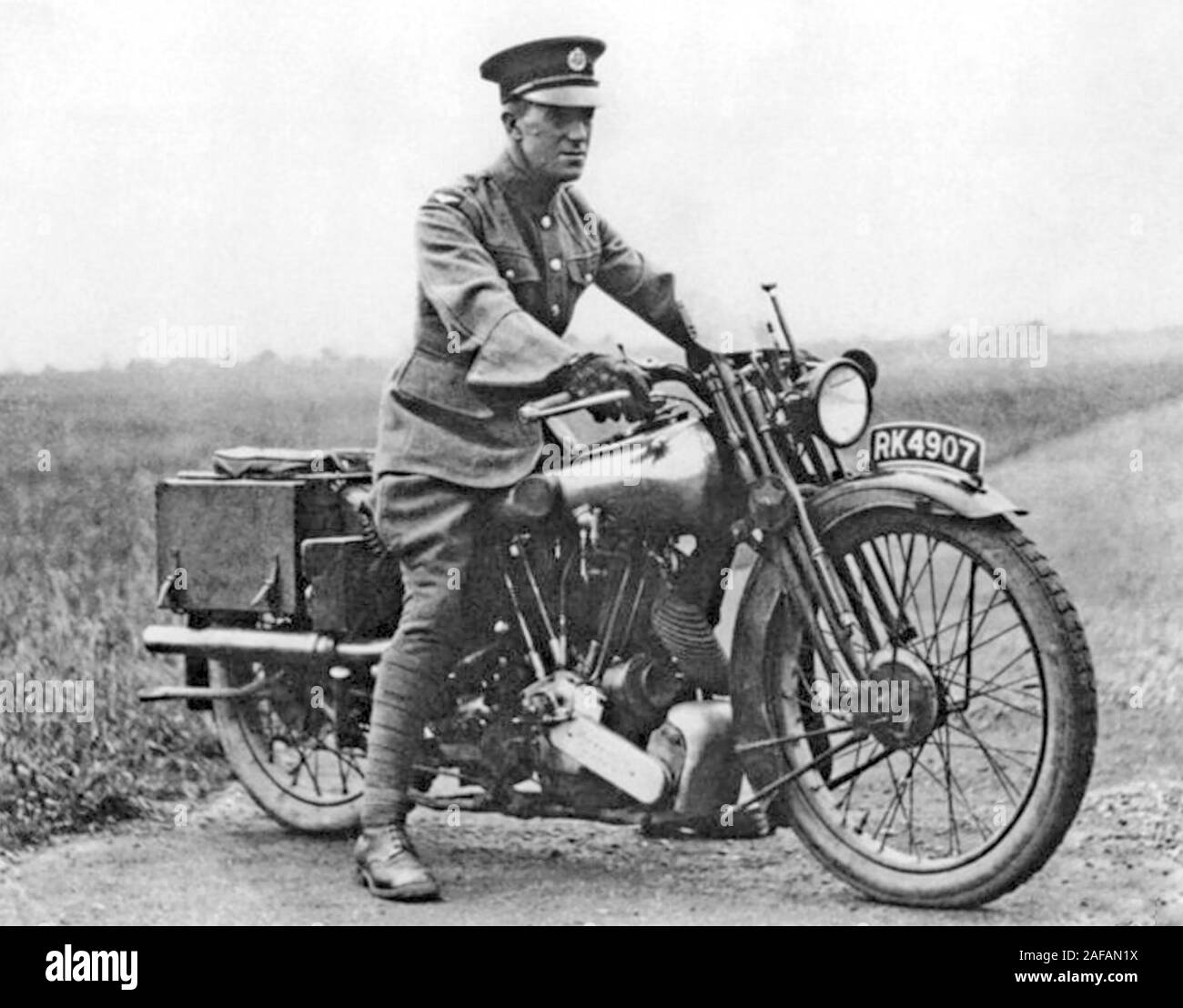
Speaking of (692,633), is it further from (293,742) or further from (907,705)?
(293,742)

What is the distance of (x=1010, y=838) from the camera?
5.11 meters

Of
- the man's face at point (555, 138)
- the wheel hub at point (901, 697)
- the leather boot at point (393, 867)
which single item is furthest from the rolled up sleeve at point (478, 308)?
the leather boot at point (393, 867)

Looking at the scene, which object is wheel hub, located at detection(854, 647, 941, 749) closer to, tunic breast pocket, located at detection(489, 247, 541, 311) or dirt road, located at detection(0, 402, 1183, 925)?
dirt road, located at detection(0, 402, 1183, 925)

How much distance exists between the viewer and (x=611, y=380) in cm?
534

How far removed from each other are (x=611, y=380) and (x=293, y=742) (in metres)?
1.81

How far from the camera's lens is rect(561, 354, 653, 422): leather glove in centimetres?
534

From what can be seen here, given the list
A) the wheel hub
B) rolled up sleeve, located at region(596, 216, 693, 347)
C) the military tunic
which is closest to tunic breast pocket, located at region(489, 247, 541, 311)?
the military tunic

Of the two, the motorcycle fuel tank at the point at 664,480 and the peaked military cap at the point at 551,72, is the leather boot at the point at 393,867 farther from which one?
the peaked military cap at the point at 551,72

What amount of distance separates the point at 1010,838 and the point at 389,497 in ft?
6.33

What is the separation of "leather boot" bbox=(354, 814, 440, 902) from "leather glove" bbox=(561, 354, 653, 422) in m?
1.33

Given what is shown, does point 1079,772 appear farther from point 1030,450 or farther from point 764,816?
point 1030,450

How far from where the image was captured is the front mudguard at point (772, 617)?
5.25m

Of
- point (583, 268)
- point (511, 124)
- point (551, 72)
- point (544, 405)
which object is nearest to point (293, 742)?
point (544, 405)
